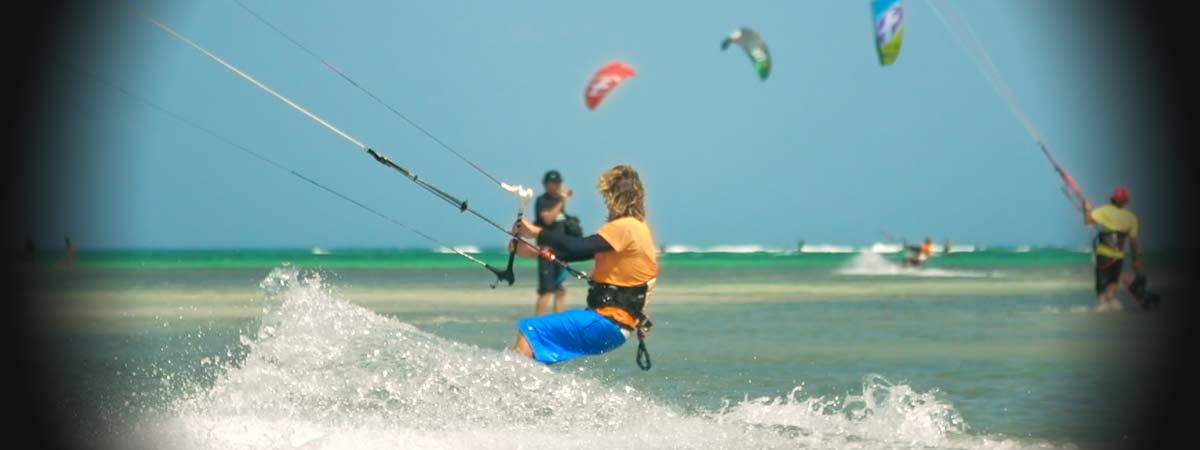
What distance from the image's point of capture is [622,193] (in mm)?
7137

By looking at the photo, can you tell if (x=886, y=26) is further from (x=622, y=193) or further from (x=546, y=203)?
(x=622, y=193)

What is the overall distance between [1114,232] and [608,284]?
10.4m

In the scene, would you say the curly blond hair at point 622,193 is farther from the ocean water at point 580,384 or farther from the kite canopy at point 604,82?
the kite canopy at point 604,82

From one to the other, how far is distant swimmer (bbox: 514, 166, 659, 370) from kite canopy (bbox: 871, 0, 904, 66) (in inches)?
361

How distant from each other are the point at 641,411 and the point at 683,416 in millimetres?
509

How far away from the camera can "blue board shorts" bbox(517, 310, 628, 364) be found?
6.99m

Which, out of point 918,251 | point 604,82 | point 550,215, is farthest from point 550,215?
point 918,251

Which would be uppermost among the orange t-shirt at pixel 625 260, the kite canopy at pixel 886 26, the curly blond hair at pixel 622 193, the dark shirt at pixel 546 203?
the kite canopy at pixel 886 26

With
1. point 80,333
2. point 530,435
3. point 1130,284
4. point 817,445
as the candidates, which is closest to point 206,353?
point 80,333

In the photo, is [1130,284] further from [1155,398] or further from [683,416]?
[683,416]

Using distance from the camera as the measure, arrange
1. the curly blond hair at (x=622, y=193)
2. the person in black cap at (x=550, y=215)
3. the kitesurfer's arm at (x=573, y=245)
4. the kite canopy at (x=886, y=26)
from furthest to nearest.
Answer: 1. the kite canopy at (x=886, y=26)
2. the person in black cap at (x=550, y=215)
3. the curly blond hair at (x=622, y=193)
4. the kitesurfer's arm at (x=573, y=245)

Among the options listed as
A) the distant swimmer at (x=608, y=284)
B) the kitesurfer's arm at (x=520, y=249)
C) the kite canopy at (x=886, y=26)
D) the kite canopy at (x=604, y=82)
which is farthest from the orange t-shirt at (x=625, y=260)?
the kite canopy at (x=604, y=82)

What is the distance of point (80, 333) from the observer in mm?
13141

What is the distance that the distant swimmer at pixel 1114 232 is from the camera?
15.8m
